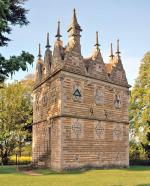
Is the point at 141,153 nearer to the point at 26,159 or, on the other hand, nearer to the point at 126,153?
the point at 126,153

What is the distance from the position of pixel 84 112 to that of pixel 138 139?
15.2m

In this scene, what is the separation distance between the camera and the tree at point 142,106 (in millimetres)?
38656

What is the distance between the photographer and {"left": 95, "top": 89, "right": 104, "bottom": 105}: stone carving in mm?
30280

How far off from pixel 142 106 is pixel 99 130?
13016 millimetres

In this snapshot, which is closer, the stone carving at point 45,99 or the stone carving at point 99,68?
the stone carving at point 99,68

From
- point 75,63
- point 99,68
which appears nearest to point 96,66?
point 99,68

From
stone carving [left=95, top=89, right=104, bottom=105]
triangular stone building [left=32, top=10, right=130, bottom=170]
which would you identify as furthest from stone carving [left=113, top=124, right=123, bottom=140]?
stone carving [left=95, top=89, right=104, bottom=105]

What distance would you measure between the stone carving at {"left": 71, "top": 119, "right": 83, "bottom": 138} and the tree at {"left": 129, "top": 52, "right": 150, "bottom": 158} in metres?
14.0

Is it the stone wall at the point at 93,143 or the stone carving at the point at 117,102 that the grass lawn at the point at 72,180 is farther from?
the stone carving at the point at 117,102

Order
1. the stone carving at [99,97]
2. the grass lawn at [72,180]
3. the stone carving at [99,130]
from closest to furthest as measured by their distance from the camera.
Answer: the grass lawn at [72,180]
the stone carving at [99,130]
the stone carving at [99,97]

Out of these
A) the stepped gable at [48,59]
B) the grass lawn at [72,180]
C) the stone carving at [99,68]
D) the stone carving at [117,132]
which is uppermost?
the stepped gable at [48,59]

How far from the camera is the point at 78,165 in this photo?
27047 mm

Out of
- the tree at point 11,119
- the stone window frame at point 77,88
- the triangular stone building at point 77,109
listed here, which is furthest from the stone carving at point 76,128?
the tree at point 11,119

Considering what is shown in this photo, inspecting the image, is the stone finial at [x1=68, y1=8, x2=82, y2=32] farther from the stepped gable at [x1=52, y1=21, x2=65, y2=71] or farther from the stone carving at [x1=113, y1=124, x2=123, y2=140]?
the stone carving at [x1=113, y1=124, x2=123, y2=140]
